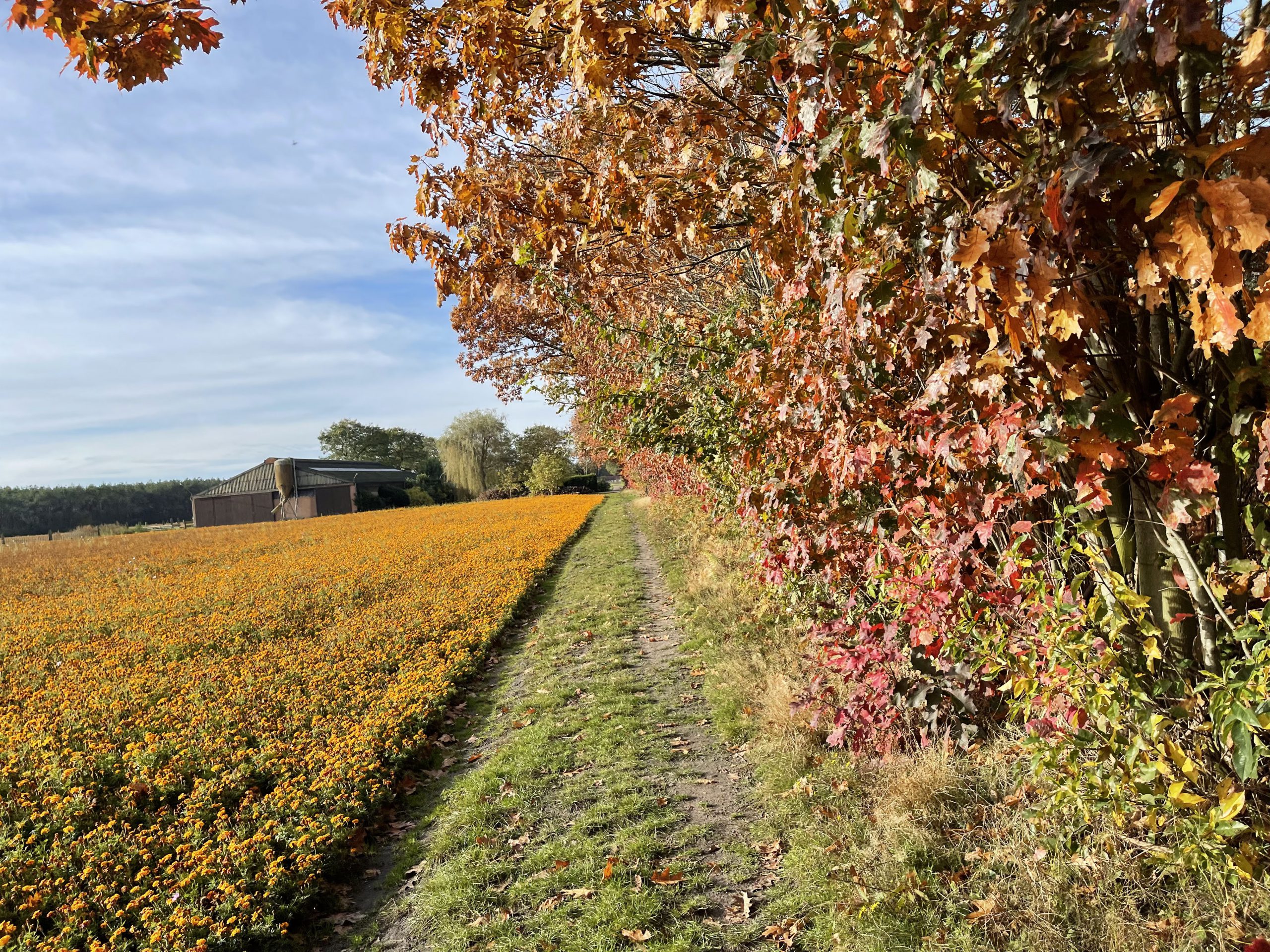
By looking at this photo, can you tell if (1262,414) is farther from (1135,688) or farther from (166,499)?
(166,499)

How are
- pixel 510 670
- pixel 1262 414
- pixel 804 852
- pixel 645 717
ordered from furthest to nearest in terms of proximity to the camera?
1. pixel 510 670
2. pixel 645 717
3. pixel 804 852
4. pixel 1262 414

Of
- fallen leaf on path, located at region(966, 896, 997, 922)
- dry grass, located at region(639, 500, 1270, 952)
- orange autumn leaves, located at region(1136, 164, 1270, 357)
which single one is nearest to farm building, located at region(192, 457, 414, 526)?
dry grass, located at region(639, 500, 1270, 952)

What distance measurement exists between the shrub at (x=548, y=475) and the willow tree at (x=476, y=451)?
916 cm

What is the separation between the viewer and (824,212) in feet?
8.92

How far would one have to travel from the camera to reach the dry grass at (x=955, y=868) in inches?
106

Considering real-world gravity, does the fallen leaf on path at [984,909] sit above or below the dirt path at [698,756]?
above

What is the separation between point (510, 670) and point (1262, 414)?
7511mm

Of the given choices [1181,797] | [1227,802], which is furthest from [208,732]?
[1227,802]

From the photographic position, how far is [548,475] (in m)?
51.8

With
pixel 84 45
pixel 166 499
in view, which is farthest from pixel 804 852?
pixel 166 499

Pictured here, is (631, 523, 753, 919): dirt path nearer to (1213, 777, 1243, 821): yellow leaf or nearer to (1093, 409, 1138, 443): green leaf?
(1213, 777, 1243, 821): yellow leaf

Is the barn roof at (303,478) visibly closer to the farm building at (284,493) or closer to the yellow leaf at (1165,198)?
the farm building at (284,493)

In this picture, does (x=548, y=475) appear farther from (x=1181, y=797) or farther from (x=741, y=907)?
(x=1181, y=797)

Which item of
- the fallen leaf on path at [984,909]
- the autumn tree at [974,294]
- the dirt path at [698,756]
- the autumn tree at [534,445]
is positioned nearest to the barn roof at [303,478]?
the autumn tree at [534,445]
